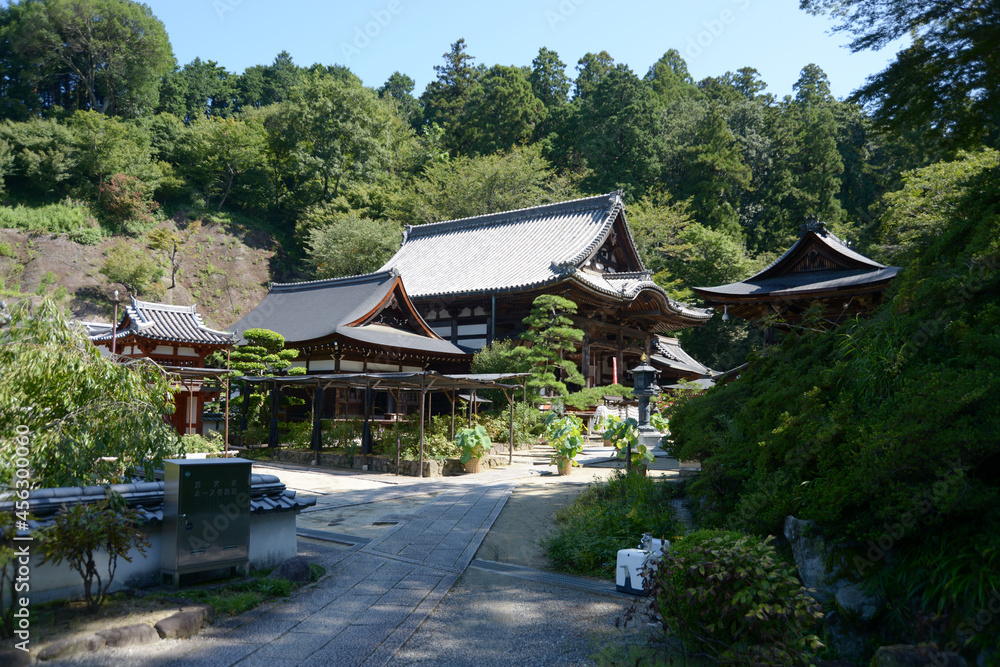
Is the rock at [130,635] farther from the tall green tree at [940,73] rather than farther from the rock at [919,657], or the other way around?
the tall green tree at [940,73]

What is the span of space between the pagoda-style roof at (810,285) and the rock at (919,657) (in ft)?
46.1

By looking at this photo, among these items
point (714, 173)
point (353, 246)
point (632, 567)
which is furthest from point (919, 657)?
point (714, 173)

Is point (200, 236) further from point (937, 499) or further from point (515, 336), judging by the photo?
point (937, 499)

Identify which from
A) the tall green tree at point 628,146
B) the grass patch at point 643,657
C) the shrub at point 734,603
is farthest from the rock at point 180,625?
the tall green tree at point 628,146

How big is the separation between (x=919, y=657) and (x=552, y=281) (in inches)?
767

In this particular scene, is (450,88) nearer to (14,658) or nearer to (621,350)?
(621,350)

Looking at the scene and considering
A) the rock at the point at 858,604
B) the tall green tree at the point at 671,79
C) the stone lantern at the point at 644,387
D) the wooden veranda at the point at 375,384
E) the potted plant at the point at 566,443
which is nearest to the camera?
the rock at the point at 858,604

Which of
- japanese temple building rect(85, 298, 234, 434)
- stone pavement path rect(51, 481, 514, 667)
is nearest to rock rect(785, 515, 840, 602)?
stone pavement path rect(51, 481, 514, 667)

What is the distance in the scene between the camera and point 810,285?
664 inches

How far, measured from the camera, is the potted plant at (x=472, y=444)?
15.1 meters

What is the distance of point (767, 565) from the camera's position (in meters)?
4.04

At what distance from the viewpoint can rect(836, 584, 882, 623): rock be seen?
13.7ft

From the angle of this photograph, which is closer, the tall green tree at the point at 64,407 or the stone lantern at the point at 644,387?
the tall green tree at the point at 64,407

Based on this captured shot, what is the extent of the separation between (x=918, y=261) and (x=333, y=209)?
138 feet
